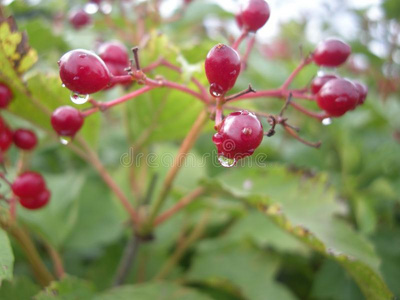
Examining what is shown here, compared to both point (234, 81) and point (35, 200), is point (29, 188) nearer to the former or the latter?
point (35, 200)

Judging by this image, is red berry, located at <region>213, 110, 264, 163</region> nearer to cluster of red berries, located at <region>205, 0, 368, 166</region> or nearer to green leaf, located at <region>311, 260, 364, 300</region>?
cluster of red berries, located at <region>205, 0, 368, 166</region>

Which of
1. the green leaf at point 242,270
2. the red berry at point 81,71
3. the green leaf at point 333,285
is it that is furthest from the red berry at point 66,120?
the green leaf at point 333,285

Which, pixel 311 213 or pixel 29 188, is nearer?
pixel 29 188

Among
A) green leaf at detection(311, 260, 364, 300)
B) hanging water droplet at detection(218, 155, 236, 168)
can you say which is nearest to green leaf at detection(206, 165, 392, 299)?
green leaf at detection(311, 260, 364, 300)

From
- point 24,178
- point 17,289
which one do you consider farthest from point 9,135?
point 17,289

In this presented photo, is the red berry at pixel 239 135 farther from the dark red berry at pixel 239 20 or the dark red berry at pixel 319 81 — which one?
the dark red berry at pixel 239 20
